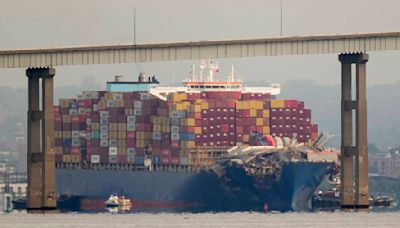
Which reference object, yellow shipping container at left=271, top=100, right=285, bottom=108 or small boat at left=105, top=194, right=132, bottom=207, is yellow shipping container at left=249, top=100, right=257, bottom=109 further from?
small boat at left=105, top=194, right=132, bottom=207

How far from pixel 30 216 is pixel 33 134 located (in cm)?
1092

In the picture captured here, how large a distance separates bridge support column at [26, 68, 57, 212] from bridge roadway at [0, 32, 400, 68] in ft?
5.35

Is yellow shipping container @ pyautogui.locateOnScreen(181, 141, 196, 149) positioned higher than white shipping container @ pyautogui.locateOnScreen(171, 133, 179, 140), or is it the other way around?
white shipping container @ pyautogui.locateOnScreen(171, 133, 179, 140)

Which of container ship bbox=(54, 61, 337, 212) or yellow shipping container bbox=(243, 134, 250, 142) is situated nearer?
container ship bbox=(54, 61, 337, 212)

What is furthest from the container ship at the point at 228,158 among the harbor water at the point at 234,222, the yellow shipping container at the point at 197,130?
the harbor water at the point at 234,222

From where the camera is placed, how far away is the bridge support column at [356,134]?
131750 mm

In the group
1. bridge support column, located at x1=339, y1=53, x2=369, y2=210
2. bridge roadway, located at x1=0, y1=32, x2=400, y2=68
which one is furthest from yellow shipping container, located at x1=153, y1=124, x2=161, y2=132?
bridge support column, located at x1=339, y1=53, x2=369, y2=210

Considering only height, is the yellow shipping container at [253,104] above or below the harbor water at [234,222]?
above

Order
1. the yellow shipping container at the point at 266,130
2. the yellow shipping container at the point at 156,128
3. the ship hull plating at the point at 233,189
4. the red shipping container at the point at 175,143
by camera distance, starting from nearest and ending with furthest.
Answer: the ship hull plating at the point at 233,189
the yellow shipping container at the point at 266,130
the red shipping container at the point at 175,143
the yellow shipping container at the point at 156,128

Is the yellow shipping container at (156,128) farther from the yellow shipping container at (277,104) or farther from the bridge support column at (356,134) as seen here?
the bridge support column at (356,134)

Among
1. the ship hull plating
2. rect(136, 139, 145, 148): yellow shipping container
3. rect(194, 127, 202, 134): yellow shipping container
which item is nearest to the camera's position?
the ship hull plating

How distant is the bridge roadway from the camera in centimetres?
13012

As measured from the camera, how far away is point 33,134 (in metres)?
138

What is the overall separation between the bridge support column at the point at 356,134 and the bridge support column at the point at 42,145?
20223 millimetres
